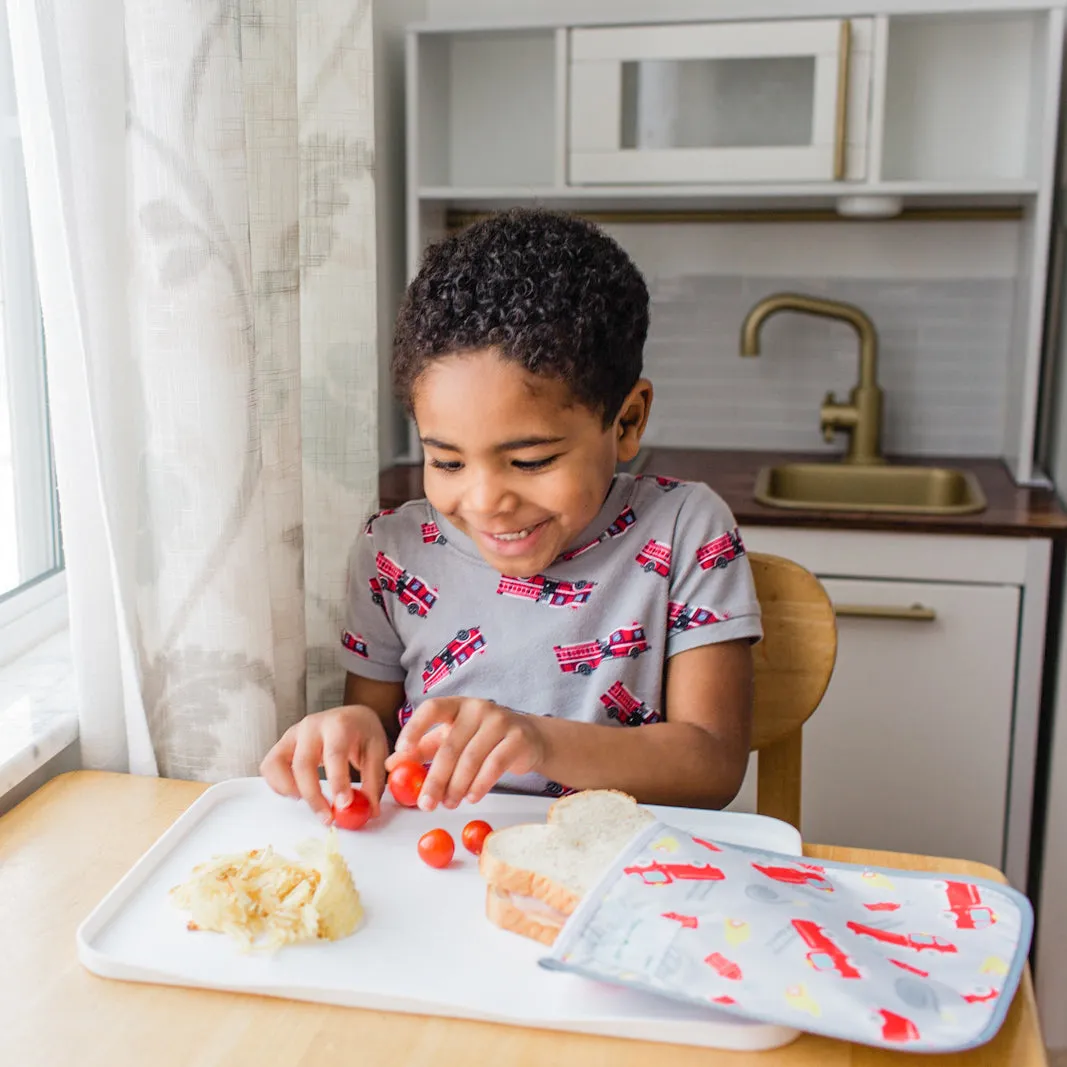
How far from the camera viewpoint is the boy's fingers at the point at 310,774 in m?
0.91

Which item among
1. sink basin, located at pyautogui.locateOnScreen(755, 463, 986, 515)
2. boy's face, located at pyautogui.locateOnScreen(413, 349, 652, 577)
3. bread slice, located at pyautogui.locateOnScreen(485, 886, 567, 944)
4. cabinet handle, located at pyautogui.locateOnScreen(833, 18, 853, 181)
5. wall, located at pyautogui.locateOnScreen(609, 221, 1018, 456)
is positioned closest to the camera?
bread slice, located at pyautogui.locateOnScreen(485, 886, 567, 944)

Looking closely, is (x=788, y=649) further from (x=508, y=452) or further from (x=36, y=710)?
(x=36, y=710)

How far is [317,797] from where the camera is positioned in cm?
91

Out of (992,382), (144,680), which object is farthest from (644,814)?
(992,382)

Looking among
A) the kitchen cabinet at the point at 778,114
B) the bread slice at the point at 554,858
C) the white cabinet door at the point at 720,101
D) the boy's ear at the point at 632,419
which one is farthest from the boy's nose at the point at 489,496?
the white cabinet door at the point at 720,101

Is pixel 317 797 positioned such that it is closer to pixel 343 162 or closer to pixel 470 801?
pixel 470 801

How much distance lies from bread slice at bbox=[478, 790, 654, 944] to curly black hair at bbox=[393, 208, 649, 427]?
13.6 inches

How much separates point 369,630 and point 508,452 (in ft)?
0.96

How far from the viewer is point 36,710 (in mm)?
1103

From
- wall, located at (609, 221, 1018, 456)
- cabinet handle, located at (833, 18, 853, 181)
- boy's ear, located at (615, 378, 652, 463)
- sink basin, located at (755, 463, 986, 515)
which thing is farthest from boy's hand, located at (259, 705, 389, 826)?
wall, located at (609, 221, 1018, 456)

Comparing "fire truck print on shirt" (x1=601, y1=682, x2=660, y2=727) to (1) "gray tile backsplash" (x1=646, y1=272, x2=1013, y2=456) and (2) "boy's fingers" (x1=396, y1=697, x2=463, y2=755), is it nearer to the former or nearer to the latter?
(2) "boy's fingers" (x1=396, y1=697, x2=463, y2=755)

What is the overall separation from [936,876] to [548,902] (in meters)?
0.25

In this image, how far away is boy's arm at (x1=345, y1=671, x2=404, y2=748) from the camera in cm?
120

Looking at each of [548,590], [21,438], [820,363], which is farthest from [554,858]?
[820,363]
